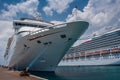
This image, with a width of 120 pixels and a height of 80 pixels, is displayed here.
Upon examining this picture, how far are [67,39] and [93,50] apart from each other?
4661 cm

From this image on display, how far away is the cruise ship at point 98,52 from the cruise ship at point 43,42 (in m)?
37.2

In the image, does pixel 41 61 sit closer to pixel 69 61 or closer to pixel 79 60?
pixel 79 60

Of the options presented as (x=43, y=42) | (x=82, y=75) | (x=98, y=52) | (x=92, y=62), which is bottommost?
(x=82, y=75)

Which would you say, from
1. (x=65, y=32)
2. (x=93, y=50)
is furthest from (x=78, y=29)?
(x=93, y=50)

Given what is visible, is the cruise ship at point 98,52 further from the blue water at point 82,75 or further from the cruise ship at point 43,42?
the cruise ship at point 43,42

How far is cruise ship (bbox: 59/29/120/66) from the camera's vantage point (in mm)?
60531

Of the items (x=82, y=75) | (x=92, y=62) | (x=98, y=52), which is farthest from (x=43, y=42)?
(x=92, y=62)

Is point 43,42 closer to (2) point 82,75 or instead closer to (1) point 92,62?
(2) point 82,75

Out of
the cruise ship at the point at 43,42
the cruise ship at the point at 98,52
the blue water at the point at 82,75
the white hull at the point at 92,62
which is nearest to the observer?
the cruise ship at the point at 43,42

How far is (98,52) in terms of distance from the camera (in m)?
66.3

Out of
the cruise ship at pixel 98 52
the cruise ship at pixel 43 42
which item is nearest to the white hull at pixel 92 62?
the cruise ship at pixel 98 52

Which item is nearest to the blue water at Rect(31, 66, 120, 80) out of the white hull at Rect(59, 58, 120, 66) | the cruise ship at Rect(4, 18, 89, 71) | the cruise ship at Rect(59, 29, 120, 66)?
the cruise ship at Rect(4, 18, 89, 71)

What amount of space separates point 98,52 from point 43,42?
44.3 m

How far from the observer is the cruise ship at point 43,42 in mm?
24266
